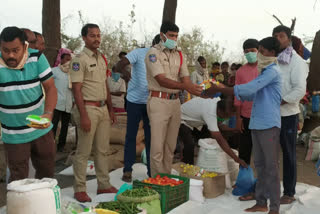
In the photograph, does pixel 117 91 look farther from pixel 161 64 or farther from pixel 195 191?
pixel 195 191

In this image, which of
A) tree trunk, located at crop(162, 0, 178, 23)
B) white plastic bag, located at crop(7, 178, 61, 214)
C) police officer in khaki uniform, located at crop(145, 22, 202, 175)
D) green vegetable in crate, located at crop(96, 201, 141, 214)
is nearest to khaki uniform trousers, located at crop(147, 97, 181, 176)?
police officer in khaki uniform, located at crop(145, 22, 202, 175)

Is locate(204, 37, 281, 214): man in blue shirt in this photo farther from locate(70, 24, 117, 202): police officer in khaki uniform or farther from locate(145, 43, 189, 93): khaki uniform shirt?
locate(70, 24, 117, 202): police officer in khaki uniform

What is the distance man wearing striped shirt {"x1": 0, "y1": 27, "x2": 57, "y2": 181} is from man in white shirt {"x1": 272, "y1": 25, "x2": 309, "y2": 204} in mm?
2732

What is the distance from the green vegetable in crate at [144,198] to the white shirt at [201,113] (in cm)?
150

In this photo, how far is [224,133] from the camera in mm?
7035

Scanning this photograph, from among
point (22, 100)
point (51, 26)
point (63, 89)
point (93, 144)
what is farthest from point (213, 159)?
point (51, 26)

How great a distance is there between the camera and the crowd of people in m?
3.63

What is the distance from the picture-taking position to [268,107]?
4.48 meters

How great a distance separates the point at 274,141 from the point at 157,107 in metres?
1.49

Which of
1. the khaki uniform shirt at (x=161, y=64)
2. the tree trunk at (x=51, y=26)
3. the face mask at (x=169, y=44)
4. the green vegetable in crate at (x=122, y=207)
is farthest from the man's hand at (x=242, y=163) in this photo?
the tree trunk at (x=51, y=26)

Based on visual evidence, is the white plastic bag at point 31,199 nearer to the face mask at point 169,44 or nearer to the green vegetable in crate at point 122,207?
the green vegetable in crate at point 122,207

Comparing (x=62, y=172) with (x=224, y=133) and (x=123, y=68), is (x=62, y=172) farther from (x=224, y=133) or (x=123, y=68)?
(x=224, y=133)

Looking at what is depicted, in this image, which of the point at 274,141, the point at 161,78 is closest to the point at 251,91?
the point at 274,141

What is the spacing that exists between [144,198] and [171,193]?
56 centimetres
